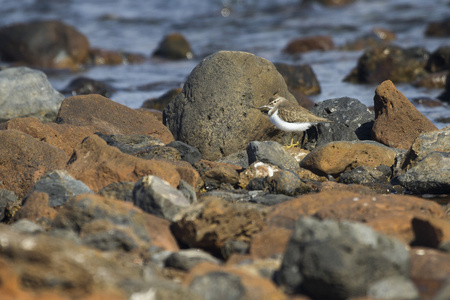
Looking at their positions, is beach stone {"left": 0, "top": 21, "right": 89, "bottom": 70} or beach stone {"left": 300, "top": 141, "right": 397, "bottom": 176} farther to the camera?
beach stone {"left": 0, "top": 21, "right": 89, "bottom": 70}

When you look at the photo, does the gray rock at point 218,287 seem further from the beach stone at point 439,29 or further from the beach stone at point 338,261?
the beach stone at point 439,29

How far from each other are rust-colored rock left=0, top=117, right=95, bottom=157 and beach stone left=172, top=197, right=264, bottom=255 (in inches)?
148

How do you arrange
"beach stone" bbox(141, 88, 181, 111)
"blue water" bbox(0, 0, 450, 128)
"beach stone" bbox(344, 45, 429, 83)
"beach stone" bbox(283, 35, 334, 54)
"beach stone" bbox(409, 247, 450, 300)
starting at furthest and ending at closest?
"beach stone" bbox(283, 35, 334, 54) → "blue water" bbox(0, 0, 450, 128) → "beach stone" bbox(344, 45, 429, 83) → "beach stone" bbox(141, 88, 181, 111) → "beach stone" bbox(409, 247, 450, 300)

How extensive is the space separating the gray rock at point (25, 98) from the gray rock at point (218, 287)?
865 cm

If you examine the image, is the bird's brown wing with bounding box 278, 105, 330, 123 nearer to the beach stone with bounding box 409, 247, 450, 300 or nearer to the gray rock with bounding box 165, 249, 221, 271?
the gray rock with bounding box 165, 249, 221, 271

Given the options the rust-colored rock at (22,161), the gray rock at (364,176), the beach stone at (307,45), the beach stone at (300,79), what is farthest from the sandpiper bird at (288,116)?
the beach stone at (307,45)

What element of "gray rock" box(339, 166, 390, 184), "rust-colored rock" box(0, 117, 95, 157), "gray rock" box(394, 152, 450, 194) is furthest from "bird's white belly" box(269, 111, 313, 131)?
"rust-colored rock" box(0, 117, 95, 157)

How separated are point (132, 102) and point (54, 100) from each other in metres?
2.90

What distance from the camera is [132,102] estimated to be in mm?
15094

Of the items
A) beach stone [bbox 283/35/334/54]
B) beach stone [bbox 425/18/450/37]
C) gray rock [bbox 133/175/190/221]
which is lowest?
beach stone [bbox 283/35/334/54]

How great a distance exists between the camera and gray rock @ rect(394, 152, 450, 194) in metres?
7.95

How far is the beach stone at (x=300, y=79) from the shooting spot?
15875 mm

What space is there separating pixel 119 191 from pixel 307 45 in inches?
683

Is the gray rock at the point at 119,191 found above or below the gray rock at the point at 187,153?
above
